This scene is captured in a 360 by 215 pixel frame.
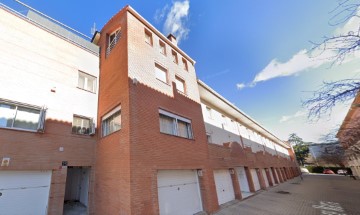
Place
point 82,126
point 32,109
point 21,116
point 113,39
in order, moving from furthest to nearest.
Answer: point 113,39, point 82,126, point 32,109, point 21,116

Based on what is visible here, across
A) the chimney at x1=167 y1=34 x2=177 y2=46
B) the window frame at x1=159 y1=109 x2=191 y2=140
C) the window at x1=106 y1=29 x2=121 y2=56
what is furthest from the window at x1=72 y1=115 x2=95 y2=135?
the chimney at x1=167 y1=34 x2=177 y2=46

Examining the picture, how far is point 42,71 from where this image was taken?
8.50 m

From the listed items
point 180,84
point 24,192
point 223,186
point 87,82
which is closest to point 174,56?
point 180,84

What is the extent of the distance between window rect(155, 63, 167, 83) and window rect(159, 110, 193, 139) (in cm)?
225

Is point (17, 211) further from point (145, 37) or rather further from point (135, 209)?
point (145, 37)

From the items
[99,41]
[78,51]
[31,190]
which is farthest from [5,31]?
[31,190]

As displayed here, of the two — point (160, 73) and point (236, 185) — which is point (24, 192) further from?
point (236, 185)

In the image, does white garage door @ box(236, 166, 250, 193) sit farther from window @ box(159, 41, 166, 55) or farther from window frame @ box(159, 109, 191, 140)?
window @ box(159, 41, 166, 55)

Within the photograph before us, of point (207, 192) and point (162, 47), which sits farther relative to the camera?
point (162, 47)

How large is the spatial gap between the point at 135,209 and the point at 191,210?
3755mm

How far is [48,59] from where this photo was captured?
8.94 m

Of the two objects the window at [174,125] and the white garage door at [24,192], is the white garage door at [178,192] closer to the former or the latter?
the window at [174,125]

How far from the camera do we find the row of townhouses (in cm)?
674

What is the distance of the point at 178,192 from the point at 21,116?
7798 millimetres
